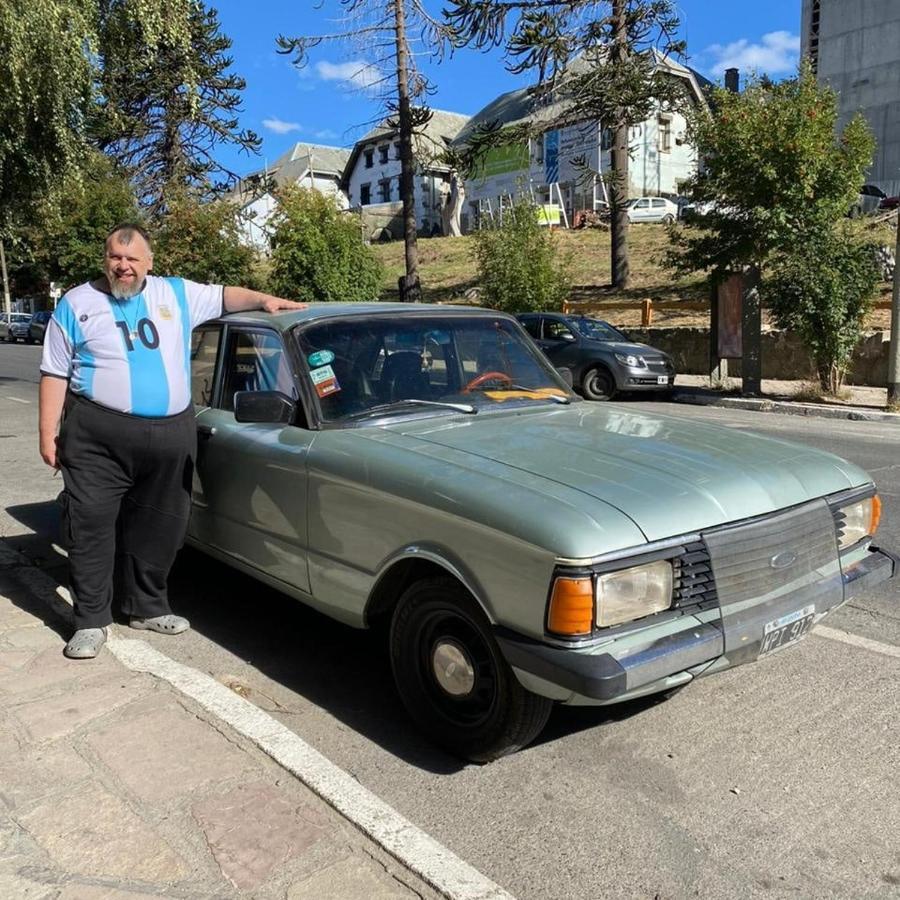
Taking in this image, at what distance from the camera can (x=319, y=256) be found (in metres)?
22.7

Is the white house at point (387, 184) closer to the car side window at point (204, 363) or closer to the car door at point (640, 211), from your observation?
the car door at point (640, 211)

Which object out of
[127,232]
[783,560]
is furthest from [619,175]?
[783,560]

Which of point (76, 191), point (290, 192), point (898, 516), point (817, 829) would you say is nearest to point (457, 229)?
point (290, 192)

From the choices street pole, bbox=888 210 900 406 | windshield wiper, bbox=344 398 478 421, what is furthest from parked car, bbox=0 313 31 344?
windshield wiper, bbox=344 398 478 421

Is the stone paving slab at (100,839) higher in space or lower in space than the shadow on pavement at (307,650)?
higher

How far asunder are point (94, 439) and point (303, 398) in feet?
3.33

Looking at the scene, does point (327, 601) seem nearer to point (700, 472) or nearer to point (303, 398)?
point (303, 398)

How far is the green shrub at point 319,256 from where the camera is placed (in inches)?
897

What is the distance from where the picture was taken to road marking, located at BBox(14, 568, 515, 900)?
8.11ft

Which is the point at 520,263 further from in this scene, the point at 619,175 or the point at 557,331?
the point at 619,175

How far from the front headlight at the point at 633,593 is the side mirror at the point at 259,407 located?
1.75 m

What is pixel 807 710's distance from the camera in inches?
137

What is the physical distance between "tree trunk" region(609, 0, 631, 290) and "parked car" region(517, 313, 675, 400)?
399 inches

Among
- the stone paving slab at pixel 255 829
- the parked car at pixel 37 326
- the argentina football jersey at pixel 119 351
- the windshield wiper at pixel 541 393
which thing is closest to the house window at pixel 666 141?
the parked car at pixel 37 326
